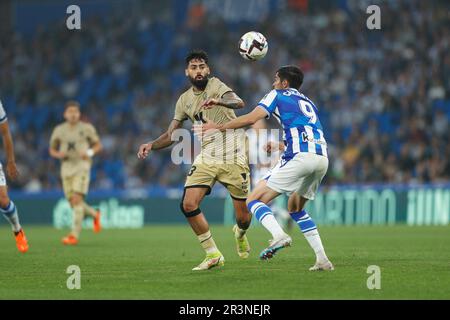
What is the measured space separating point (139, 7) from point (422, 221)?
608 inches

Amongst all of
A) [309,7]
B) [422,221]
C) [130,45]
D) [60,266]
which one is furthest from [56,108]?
[60,266]

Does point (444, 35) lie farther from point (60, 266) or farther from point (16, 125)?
point (60, 266)

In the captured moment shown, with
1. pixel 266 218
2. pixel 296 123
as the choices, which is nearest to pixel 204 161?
pixel 266 218

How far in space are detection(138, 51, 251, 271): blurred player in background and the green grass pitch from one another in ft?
1.89

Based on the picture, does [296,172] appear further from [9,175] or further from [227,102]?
[9,175]

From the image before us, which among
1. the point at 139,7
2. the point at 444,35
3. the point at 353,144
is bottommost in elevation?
the point at 353,144

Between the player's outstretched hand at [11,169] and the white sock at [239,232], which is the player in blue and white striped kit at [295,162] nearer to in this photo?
the white sock at [239,232]

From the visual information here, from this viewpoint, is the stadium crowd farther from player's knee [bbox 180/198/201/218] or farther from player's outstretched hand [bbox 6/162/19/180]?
player's knee [bbox 180/198/201/218]

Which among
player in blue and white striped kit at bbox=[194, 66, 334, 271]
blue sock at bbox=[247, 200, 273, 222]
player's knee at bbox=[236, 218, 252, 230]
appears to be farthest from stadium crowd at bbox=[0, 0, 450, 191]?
blue sock at bbox=[247, 200, 273, 222]

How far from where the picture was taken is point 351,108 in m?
28.4

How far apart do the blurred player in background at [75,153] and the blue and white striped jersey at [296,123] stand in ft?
25.9

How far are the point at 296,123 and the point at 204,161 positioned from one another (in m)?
1.43

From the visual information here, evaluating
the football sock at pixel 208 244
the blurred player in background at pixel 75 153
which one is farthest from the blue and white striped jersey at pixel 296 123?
the blurred player in background at pixel 75 153

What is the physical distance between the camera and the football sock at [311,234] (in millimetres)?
10688
